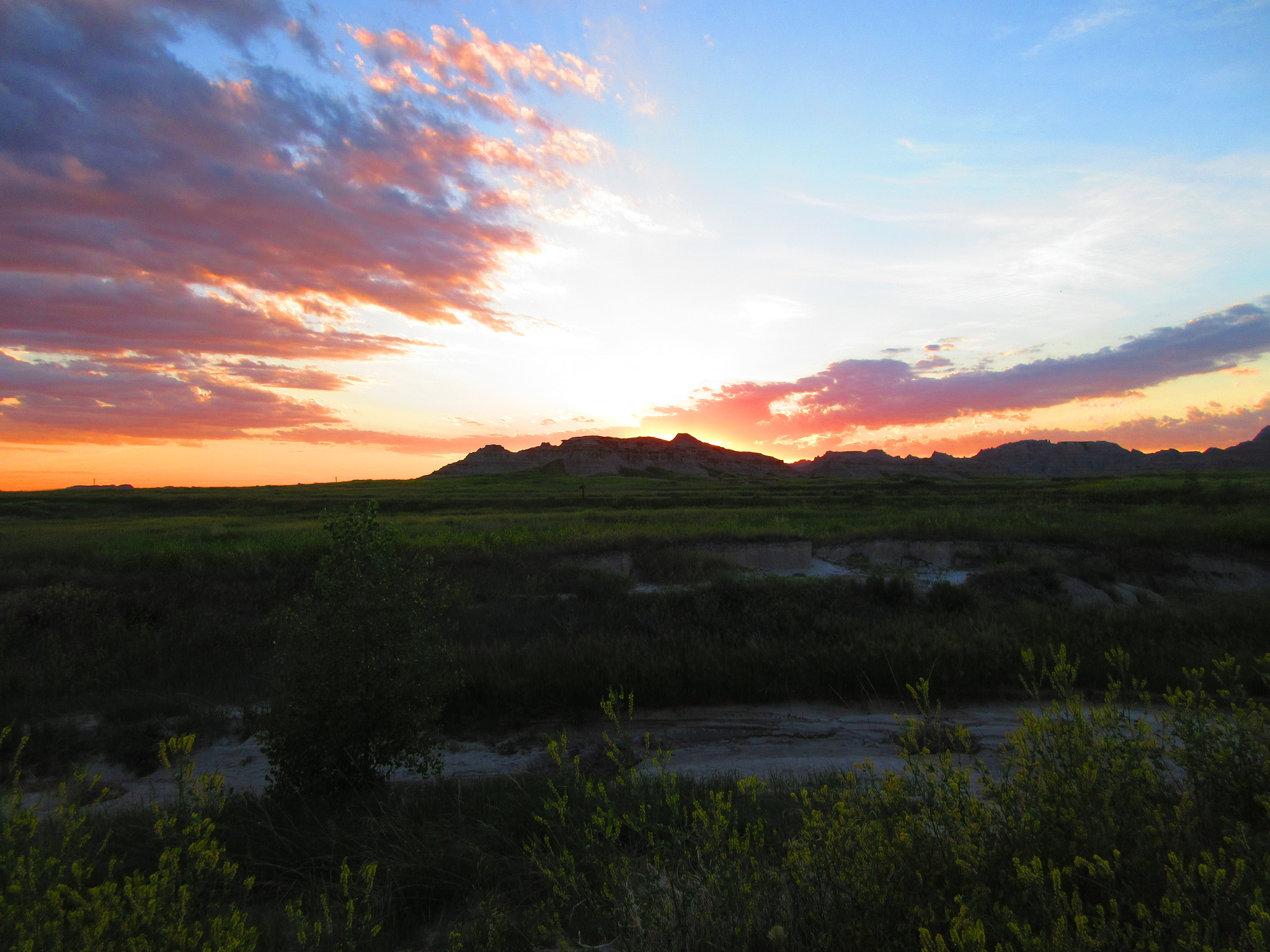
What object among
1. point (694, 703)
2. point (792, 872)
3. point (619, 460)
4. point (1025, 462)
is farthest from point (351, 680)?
point (1025, 462)

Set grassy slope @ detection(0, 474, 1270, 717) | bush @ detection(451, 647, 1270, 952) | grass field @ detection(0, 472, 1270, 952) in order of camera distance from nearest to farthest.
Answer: bush @ detection(451, 647, 1270, 952)
grass field @ detection(0, 472, 1270, 952)
grassy slope @ detection(0, 474, 1270, 717)

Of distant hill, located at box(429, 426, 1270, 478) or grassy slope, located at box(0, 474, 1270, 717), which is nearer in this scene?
grassy slope, located at box(0, 474, 1270, 717)

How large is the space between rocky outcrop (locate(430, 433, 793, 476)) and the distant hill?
1.03ft

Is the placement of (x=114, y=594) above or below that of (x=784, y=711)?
→ above

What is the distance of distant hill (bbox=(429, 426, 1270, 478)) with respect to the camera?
132m

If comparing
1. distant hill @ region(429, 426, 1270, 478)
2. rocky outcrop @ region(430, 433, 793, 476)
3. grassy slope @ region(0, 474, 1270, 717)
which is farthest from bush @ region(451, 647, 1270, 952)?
rocky outcrop @ region(430, 433, 793, 476)

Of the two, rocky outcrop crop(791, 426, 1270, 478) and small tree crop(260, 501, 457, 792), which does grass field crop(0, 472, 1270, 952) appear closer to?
small tree crop(260, 501, 457, 792)

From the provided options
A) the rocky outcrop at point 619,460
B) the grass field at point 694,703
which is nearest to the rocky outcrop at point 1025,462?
the rocky outcrop at point 619,460

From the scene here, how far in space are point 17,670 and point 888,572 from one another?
19300 mm

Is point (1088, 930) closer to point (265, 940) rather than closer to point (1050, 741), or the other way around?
point (1050, 741)

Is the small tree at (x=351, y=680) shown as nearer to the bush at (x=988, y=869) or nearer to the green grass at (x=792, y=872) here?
the green grass at (x=792, y=872)

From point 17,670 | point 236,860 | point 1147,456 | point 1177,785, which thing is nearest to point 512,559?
point 17,670

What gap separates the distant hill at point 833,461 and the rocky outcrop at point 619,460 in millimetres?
315

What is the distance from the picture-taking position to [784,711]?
8.65 metres
